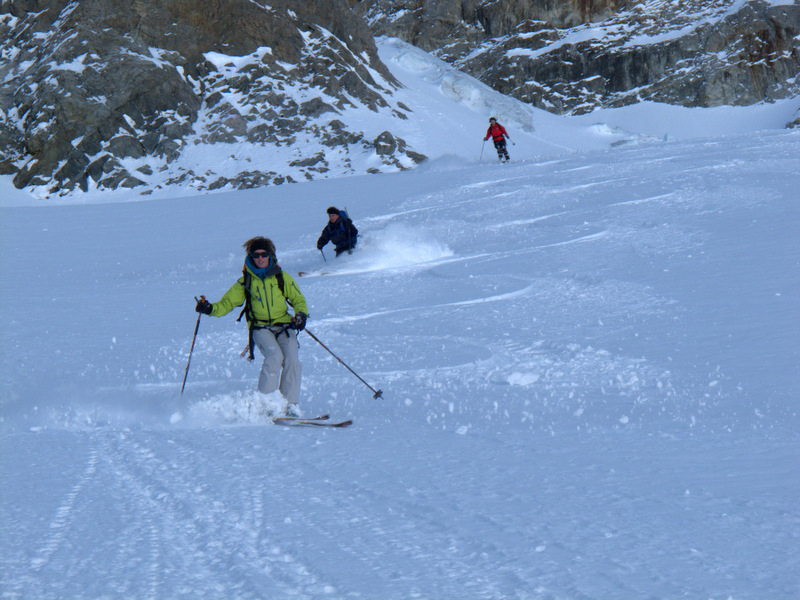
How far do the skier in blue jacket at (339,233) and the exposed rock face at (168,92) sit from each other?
20142 mm

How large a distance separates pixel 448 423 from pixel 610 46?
67718mm

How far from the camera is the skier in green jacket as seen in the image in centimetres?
573

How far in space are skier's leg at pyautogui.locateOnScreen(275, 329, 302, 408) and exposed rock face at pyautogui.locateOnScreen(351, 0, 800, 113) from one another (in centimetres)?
6030

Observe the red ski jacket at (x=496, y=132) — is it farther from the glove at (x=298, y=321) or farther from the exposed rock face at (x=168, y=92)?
the glove at (x=298, y=321)

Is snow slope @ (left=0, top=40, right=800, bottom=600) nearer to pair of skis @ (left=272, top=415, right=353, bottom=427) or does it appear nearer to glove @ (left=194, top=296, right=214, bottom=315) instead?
pair of skis @ (left=272, top=415, right=353, bottom=427)

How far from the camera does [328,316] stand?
8688mm

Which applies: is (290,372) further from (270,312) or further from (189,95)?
(189,95)

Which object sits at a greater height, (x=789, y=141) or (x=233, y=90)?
(x=233, y=90)

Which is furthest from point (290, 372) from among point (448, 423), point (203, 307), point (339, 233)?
point (339, 233)

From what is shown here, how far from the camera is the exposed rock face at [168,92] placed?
32844mm

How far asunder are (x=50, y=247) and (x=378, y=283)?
31.8 feet

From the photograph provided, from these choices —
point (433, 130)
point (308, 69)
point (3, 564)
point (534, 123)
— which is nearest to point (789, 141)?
point (3, 564)

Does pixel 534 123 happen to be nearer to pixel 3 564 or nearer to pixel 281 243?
pixel 281 243

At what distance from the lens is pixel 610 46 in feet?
214
